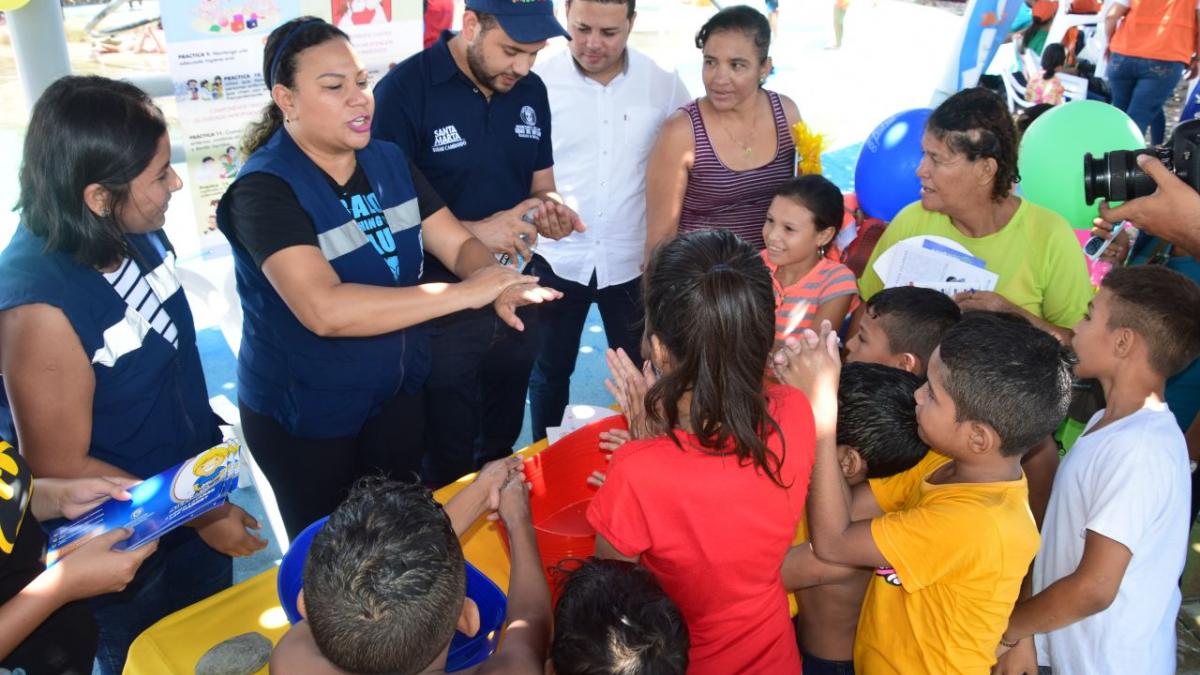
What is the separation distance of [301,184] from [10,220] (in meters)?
3.78

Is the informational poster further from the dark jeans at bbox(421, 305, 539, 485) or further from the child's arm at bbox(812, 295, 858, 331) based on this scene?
the child's arm at bbox(812, 295, 858, 331)

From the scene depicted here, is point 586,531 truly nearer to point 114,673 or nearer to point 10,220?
point 114,673

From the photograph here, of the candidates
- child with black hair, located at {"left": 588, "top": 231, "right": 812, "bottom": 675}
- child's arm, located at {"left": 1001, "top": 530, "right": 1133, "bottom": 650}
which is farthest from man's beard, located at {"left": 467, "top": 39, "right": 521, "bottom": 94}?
child's arm, located at {"left": 1001, "top": 530, "right": 1133, "bottom": 650}

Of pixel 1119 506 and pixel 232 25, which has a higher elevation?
pixel 232 25

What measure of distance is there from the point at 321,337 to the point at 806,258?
154cm

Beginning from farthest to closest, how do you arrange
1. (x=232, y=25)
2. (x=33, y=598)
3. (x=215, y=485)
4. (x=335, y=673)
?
(x=232, y=25) < (x=215, y=485) < (x=33, y=598) < (x=335, y=673)

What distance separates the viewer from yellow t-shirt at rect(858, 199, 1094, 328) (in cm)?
235

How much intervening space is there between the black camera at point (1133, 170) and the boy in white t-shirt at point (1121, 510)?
1.59 ft

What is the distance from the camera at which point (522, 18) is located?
7.60ft

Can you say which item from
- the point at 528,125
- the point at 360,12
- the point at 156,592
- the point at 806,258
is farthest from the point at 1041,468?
the point at 360,12

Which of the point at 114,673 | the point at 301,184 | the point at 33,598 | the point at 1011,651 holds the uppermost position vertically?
the point at 301,184

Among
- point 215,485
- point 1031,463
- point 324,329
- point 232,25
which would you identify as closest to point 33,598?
point 215,485

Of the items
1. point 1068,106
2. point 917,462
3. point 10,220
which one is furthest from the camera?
point 10,220

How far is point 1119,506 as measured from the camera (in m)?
1.64
